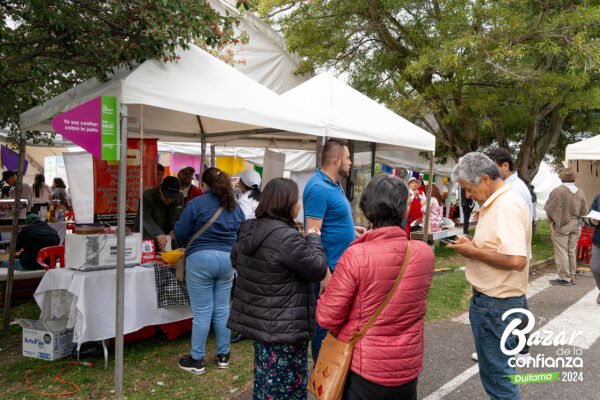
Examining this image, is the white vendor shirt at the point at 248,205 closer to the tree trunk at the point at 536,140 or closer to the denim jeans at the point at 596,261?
the denim jeans at the point at 596,261

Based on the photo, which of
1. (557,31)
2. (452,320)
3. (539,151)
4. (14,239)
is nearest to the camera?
(14,239)

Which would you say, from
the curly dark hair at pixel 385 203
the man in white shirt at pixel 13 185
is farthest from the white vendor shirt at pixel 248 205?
the man in white shirt at pixel 13 185

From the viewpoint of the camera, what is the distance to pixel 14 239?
18.0 feet

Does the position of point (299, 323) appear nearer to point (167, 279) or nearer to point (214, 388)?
point (214, 388)

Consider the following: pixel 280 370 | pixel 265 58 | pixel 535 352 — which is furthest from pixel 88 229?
pixel 265 58

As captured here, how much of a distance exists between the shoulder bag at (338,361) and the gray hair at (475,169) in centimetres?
96

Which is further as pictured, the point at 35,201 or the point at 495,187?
the point at 35,201

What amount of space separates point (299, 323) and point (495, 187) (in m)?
1.46

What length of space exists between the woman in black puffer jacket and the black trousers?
2.02 feet

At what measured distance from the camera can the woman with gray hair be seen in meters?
2.90

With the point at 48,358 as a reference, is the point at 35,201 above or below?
above

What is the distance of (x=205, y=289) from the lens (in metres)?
4.45

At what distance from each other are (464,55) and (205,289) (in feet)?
23.2

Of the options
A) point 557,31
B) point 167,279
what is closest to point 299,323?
point 167,279
